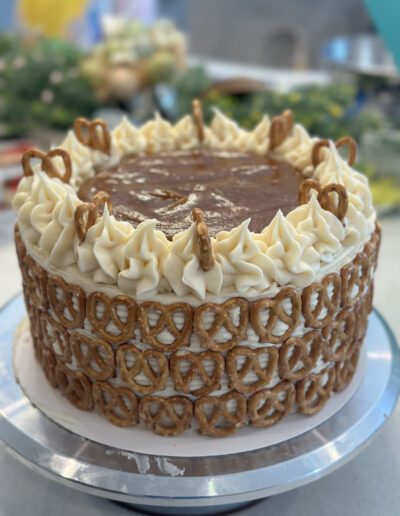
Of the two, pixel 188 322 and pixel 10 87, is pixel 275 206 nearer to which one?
A: pixel 188 322

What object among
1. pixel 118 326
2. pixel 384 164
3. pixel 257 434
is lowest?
pixel 384 164

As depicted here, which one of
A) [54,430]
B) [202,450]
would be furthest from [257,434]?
[54,430]

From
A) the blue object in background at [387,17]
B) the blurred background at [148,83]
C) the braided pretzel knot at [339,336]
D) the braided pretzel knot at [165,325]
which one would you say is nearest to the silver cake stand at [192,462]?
the braided pretzel knot at [339,336]

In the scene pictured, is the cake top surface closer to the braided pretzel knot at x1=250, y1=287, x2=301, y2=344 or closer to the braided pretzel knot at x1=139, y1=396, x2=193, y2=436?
the braided pretzel knot at x1=250, y1=287, x2=301, y2=344

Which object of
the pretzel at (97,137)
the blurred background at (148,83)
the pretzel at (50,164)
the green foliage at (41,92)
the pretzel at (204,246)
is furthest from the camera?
the green foliage at (41,92)

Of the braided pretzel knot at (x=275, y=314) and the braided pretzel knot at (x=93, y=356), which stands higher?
the braided pretzel knot at (x=275, y=314)

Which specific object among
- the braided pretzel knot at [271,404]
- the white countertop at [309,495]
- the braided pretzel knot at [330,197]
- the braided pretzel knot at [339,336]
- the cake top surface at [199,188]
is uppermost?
the braided pretzel knot at [330,197]

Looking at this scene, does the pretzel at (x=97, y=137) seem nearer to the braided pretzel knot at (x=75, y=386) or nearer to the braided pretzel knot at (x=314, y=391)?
the braided pretzel knot at (x=75, y=386)
